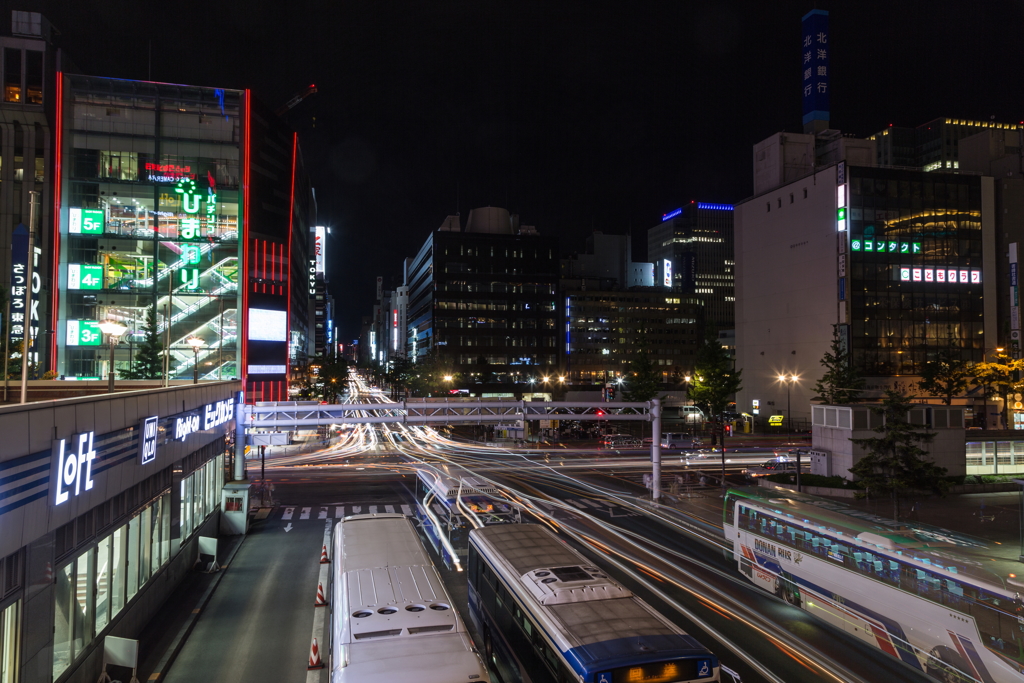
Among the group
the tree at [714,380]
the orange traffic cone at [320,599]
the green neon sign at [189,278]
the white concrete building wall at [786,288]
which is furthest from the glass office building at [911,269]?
the green neon sign at [189,278]

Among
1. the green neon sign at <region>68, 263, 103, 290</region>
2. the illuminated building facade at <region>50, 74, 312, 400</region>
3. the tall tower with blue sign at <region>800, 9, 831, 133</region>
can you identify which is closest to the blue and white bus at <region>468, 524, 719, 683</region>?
the illuminated building facade at <region>50, 74, 312, 400</region>

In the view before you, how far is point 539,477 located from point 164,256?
49.4 metres

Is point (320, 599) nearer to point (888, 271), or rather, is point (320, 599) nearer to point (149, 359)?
point (149, 359)

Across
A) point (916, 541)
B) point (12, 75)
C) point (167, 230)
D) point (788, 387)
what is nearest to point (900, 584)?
point (916, 541)

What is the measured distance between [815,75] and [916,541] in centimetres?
8730

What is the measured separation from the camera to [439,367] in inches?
3954

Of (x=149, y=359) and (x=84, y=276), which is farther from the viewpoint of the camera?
(x=84, y=276)

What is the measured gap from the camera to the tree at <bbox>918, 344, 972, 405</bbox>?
64.9 m

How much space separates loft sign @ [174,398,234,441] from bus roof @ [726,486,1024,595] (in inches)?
751

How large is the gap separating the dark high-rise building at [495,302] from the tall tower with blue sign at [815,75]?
50.2 meters

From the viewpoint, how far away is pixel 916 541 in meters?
14.1

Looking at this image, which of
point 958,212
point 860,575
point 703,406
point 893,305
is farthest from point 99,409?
point 958,212

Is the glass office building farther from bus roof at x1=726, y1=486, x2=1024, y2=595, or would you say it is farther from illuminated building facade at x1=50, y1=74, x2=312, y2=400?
illuminated building facade at x1=50, y1=74, x2=312, y2=400

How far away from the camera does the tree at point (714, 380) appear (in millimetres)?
60219
